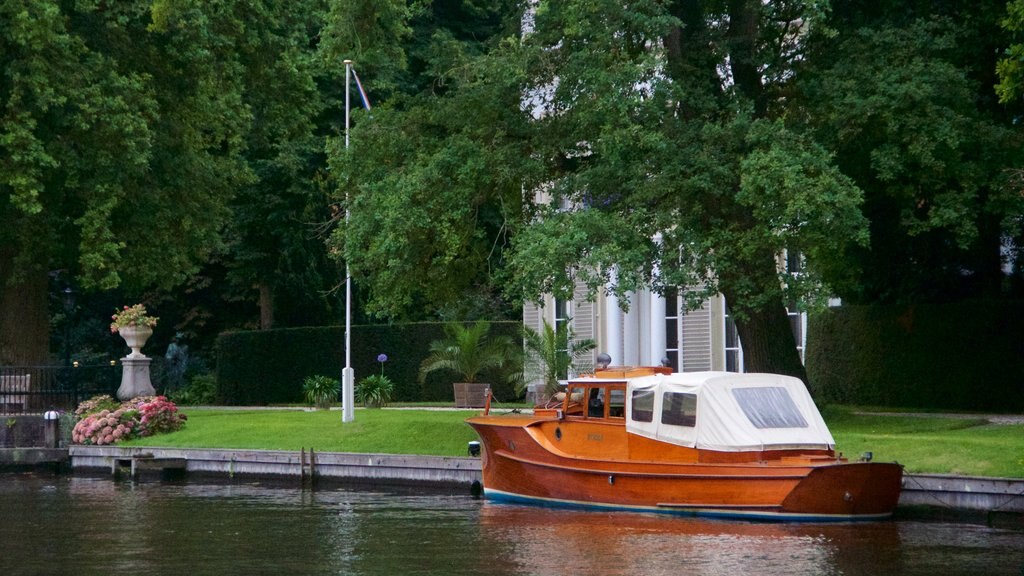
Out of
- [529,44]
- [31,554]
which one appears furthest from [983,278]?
[31,554]

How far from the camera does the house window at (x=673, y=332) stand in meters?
36.9

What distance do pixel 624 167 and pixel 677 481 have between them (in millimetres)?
6070

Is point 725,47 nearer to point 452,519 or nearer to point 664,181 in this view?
point 664,181

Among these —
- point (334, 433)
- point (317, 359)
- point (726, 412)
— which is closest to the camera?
point (726, 412)

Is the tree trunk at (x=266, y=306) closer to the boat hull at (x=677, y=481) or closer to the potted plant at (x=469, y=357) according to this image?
the potted plant at (x=469, y=357)

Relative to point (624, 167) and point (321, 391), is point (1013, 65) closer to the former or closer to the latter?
point (624, 167)

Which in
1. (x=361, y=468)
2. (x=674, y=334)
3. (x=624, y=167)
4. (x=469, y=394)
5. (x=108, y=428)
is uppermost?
(x=624, y=167)

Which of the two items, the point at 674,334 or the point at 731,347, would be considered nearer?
the point at 731,347

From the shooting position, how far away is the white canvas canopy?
20938mm

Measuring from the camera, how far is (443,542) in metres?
18.8

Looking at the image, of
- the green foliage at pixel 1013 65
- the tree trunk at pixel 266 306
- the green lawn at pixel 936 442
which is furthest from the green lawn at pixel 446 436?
the tree trunk at pixel 266 306

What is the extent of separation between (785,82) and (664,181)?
4.32 m

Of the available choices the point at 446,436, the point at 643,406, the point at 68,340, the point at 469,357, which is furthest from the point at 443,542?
the point at 68,340

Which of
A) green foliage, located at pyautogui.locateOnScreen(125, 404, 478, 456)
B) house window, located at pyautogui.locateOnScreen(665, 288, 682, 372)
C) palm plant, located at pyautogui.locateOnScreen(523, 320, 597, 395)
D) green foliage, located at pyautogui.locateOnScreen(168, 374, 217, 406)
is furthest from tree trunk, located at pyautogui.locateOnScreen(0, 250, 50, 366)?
house window, located at pyautogui.locateOnScreen(665, 288, 682, 372)
